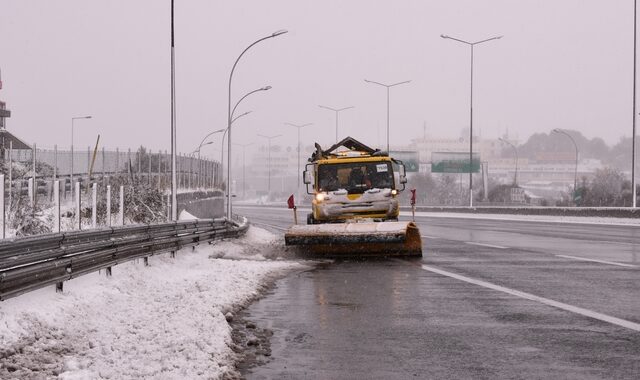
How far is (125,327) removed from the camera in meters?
8.03

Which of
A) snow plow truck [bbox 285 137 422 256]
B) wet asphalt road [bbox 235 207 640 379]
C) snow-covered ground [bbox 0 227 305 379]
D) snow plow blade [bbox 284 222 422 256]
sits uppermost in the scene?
snow plow truck [bbox 285 137 422 256]

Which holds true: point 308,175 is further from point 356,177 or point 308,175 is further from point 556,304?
point 556,304

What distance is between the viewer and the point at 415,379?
635 centimetres

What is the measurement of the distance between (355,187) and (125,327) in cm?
1298

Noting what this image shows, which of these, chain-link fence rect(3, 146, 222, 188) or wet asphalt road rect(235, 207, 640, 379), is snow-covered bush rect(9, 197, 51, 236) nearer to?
chain-link fence rect(3, 146, 222, 188)

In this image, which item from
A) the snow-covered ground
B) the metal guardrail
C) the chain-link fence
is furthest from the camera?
the chain-link fence

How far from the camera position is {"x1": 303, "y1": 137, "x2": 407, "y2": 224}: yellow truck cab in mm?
20422

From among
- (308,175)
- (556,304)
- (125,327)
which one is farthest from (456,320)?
(308,175)

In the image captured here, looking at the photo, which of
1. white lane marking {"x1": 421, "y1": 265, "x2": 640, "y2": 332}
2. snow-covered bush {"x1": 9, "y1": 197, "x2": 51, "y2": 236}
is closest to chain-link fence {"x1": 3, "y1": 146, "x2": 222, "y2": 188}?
snow-covered bush {"x1": 9, "y1": 197, "x2": 51, "y2": 236}

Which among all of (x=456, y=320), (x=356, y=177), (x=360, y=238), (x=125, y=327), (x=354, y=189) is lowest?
(x=456, y=320)

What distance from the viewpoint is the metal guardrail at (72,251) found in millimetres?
8539

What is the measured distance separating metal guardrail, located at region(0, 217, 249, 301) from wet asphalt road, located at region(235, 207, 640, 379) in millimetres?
2259

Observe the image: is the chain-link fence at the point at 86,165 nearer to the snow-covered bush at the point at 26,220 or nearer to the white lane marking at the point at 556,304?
the snow-covered bush at the point at 26,220

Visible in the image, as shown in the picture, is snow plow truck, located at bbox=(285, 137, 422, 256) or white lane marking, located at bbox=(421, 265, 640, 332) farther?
snow plow truck, located at bbox=(285, 137, 422, 256)
